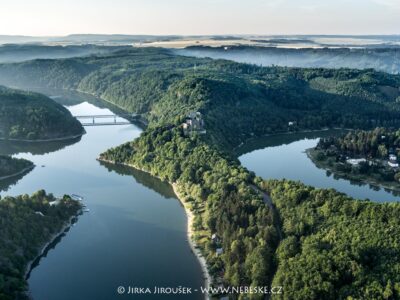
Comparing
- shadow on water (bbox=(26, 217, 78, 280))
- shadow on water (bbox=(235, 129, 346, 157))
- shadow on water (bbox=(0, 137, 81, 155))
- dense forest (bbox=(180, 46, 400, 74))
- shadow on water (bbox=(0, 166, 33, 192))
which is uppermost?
dense forest (bbox=(180, 46, 400, 74))

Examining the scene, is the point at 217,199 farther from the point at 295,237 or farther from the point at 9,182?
the point at 9,182

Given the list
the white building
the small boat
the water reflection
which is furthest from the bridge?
the white building

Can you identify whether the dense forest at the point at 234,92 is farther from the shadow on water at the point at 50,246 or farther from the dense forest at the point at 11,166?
the shadow on water at the point at 50,246

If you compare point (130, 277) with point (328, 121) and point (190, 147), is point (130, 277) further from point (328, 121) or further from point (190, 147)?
point (328, 121)

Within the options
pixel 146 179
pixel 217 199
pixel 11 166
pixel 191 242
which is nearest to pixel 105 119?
pixel 11 166

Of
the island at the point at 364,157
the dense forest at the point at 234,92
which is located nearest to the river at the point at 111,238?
the dense forest at the point at 234,92

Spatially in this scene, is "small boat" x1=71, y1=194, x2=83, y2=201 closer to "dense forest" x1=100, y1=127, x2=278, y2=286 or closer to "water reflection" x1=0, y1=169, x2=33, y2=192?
"water reflection" x1=0, y1=169, x2=33, y2=192

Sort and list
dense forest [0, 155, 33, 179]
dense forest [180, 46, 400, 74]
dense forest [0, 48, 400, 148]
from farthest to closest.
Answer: dense forest [180, 46, 400, 74]
dense forest [0, 48, 400, 148]
dense forest [0, 155, 33, 179]
